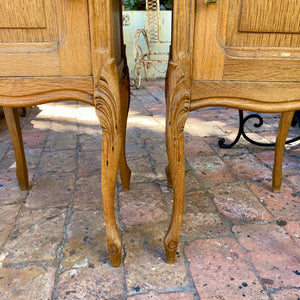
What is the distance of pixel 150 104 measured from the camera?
11.6 ft

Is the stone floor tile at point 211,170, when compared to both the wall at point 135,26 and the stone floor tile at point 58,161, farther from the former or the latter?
the wall at point 135,26

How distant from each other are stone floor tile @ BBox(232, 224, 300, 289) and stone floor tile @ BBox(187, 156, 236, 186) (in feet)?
1.43

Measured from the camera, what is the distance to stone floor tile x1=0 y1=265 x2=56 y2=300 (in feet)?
3.08

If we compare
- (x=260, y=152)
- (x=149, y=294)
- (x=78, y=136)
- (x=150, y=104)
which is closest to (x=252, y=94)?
(x=149, y=294)

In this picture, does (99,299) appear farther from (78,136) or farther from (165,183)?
(78,136)

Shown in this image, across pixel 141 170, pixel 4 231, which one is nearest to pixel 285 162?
pixel 141 170

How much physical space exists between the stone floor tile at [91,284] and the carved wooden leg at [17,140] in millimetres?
705

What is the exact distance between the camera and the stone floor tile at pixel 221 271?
0.94m

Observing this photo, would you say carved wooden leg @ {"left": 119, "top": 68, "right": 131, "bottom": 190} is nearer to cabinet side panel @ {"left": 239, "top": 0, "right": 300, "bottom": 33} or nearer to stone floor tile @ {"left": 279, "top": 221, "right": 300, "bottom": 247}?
cabinet side panel @ {"left": 239, "top": 0, "right": 300, "bottom": 33}

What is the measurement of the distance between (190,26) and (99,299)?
2.83 ft

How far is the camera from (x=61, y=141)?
2.31m

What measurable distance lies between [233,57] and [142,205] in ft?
2.80

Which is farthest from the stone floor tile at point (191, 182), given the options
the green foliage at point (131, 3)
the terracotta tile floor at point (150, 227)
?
the green foliage at point (131, 3)

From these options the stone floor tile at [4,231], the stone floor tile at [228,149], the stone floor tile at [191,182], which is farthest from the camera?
the stone floor tile at [228,149]
